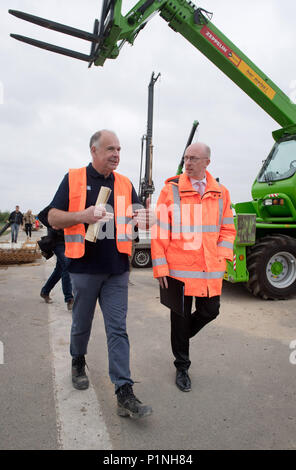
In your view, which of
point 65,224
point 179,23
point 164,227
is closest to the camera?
point 65,224

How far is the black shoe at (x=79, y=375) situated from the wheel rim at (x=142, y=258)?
6566 millimetres

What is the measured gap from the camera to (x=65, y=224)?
243 cm

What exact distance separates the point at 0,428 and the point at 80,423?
0.53 meters

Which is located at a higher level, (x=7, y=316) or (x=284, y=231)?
(x=284, y=231)

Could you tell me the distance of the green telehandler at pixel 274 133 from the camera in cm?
520

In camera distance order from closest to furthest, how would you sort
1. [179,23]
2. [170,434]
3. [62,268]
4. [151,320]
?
[170,434], [151,320], [62,268], [179,23]

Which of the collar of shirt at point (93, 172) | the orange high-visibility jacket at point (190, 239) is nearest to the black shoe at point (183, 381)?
the orange high-visibility jacket at point (190, 239)

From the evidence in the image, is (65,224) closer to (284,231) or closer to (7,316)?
(7,316)

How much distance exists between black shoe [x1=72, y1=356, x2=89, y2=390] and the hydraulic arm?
163 inches

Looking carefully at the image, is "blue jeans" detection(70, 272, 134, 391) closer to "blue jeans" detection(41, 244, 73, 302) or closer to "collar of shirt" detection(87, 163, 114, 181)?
"collar of shirt" detection(87, 163, 114, 181)

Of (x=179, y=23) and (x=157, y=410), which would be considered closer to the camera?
(x=157, y=410)

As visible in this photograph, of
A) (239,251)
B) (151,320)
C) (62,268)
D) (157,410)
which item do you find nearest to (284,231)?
(239,251)

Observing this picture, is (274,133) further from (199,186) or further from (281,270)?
(199,186)

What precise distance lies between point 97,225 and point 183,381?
5.01 feet
